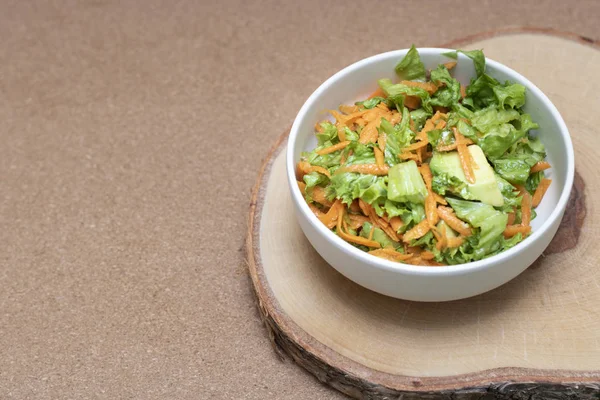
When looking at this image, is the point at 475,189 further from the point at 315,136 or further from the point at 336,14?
the point at 336,14

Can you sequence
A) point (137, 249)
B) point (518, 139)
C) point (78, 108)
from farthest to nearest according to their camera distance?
point (78, 108), point (137, 249), point (518, 139)

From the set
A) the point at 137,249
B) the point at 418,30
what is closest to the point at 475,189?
the point at 137,249

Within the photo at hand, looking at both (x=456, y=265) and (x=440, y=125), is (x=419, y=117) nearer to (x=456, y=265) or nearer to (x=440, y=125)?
(x=440, y=125)

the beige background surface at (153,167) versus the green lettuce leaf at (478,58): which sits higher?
the green lettuce leaf at (478,58)

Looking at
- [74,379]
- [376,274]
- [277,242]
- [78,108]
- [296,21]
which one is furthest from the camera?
[296,21]

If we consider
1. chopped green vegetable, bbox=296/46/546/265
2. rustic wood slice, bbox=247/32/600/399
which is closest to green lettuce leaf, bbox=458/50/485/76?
chopped green vegetable, bbox=296/46/546/265

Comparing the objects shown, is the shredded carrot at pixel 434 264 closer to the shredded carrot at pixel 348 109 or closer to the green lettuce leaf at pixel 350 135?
the green lettuce leaf at pixel 350 135

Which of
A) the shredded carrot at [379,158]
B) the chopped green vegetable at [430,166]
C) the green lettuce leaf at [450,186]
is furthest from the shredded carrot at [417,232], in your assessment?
the shredded carrot at [379,158]

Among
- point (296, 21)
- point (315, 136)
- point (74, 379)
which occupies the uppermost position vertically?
point (315, 136)
